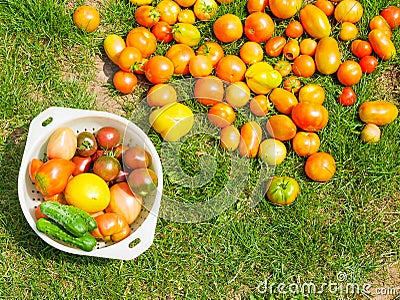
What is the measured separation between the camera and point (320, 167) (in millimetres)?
3031

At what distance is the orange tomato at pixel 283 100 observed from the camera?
10.2 ft

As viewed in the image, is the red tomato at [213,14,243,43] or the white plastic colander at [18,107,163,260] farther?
the red tomato at [213,14,243,43]

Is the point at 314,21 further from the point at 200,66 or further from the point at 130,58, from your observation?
the point at 130,58

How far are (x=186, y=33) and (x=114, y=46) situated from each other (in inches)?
16.3

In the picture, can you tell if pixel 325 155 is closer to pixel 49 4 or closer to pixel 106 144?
pixel 106 144

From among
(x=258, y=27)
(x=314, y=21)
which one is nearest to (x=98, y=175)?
(x=258, y=27)

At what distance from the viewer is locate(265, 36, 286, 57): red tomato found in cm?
324

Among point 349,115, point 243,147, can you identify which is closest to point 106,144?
point 243,147

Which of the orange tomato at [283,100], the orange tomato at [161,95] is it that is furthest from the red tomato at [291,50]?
the orange tomato at [161,95]

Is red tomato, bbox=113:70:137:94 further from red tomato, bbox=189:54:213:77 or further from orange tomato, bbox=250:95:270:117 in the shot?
orange tomato, bbox=250:95:270:117

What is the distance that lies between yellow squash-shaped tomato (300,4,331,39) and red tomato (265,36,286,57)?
16 centimetres

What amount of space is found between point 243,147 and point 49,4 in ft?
4.68

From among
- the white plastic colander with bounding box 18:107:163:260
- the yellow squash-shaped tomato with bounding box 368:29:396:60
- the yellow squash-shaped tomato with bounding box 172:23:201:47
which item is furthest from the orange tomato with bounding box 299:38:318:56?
the white plastic colander with bounding box 18:107:163:260

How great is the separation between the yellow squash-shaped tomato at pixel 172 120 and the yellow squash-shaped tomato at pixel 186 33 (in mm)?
391
